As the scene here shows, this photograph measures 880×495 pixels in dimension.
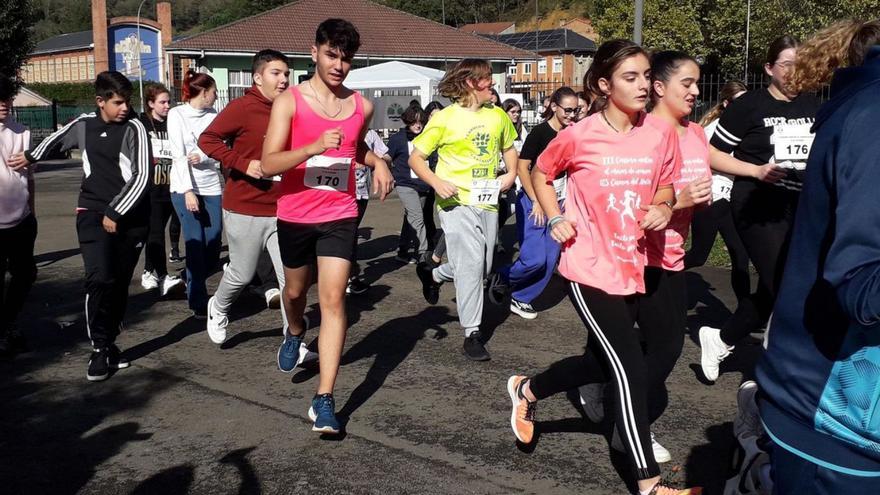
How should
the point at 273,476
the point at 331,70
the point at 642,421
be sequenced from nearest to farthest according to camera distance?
1. the point at 642,421
2. the point at 273,476
3. the point at 331,70

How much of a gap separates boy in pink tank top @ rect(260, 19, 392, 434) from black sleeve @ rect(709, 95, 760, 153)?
2.04 m

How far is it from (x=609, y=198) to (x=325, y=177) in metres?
1.75

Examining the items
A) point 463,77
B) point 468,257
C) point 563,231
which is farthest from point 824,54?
point 468,257

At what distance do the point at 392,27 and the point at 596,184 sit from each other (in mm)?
49459

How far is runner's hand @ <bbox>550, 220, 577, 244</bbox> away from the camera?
13.7ft

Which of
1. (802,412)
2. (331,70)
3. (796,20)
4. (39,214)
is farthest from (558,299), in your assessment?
(796,20)

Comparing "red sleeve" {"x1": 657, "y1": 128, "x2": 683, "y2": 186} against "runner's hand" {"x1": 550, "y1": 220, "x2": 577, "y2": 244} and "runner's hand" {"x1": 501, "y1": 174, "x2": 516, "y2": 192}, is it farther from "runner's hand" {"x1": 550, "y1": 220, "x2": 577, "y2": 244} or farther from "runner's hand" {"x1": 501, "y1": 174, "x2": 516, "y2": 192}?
"runner's hand" {"x1": 501, "y1": 174, "x2": 516, "y2": 192}

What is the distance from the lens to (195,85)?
8.14 meters

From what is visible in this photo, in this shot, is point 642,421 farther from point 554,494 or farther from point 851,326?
point 851,326

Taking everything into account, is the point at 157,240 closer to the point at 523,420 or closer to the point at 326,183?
the point at 326,183

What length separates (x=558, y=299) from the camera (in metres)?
8.05

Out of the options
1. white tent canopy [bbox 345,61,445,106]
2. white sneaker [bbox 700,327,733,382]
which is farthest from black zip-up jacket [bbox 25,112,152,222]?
white tent canopy [bbox 345,61,445,106]

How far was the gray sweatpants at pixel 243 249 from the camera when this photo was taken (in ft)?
21.6

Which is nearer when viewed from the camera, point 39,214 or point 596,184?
point 596,184
